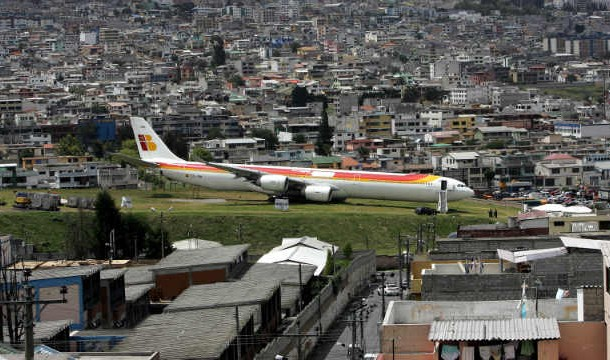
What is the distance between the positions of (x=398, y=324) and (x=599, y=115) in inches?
4131

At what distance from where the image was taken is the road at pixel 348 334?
3038 centimetres

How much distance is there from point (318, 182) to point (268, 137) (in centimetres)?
4401

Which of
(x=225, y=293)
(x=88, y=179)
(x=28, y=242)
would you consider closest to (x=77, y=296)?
(x=225, y=293)

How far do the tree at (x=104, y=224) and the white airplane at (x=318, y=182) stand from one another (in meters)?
10.6

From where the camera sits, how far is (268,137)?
102m

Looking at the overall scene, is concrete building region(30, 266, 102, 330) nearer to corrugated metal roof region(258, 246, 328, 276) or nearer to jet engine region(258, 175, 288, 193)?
corrugated metal roof region(258, 246, 328, 276)

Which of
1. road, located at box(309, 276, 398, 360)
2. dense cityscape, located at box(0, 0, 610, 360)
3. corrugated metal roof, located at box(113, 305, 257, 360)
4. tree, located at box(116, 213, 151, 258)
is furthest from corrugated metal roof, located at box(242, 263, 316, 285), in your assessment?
tree, located at box(116, 213, 151, 258)

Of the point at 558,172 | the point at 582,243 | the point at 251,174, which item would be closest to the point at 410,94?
the point at 558,172

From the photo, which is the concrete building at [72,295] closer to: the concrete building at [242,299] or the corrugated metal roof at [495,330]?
the concrete building at [242,299]

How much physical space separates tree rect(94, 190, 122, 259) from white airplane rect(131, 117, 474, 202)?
1062 centimetres

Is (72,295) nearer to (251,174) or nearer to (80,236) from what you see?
(80,236)

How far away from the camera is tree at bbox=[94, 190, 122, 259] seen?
46000 mm

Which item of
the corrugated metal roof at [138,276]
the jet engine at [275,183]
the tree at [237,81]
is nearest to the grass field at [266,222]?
the jet engine at [275,183]

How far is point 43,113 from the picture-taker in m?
120
